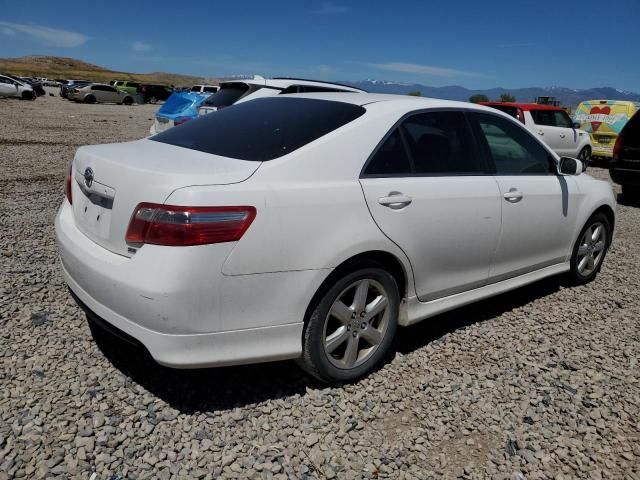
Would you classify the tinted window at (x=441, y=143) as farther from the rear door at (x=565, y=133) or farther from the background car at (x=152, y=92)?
the background car at (x=152, y=92)

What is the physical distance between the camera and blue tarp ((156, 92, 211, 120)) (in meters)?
11.0

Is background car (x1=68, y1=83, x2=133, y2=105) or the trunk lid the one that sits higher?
the trunk lid

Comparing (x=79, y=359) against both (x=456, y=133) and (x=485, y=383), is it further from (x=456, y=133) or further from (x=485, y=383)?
(x=456, y=133)

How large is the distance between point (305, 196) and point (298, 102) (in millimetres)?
1090

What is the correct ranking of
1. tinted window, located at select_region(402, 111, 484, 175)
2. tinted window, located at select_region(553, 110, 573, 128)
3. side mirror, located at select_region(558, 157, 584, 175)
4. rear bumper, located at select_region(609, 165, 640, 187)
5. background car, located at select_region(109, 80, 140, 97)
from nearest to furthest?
tinted window, located at select_region(402, 111, 484, 175), side mirror, located at select_region(558, 157, 584, 175), rear bumper, located at select_region(609, 165, 640, 187), tinted window, located at select_region(553, 110, 573, 128), background car, located at select_region(109, 80, 140, 97)

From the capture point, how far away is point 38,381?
9.35ft

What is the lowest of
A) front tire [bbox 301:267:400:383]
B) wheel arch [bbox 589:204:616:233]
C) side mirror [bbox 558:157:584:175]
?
front tire [bbox 301:267:400:383]

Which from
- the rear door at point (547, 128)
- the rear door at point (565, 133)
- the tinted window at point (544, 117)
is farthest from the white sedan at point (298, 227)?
the rear door at point (565, 133)

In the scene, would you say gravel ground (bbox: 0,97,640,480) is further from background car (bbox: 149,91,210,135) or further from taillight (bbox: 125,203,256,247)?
background car (bbox: 149,91,210,135)

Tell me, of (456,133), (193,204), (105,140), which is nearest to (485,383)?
(456,133)

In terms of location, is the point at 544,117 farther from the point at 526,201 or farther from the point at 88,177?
the point at 88,177

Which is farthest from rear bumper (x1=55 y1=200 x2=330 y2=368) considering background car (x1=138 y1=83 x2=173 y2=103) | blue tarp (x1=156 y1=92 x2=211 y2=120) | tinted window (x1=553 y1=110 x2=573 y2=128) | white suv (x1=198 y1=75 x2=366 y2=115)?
background car (x1=138 y1=83 x2=173 y2=103)

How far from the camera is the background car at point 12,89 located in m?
32.3

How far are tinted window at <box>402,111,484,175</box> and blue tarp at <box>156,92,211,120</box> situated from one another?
8.32 m
